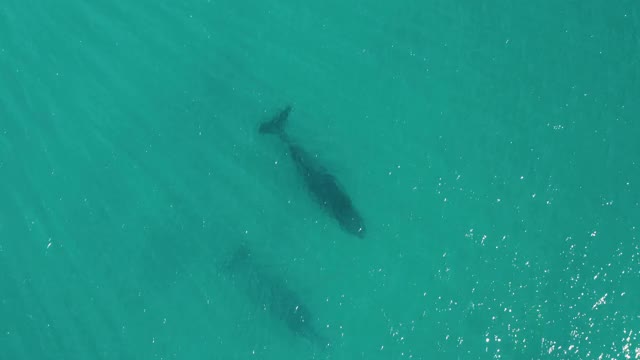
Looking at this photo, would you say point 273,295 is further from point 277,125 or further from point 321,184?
point 277,125

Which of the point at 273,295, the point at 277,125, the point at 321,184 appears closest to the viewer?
the point at 273,295

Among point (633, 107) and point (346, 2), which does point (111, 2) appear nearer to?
point (346, 2)

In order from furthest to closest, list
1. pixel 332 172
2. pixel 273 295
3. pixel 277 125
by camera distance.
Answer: pixel 277 125 < pixel 332 172 < pixel 273 295

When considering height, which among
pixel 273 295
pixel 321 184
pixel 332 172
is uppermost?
pixel 332 172

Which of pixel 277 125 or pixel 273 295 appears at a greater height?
pixel 277 125

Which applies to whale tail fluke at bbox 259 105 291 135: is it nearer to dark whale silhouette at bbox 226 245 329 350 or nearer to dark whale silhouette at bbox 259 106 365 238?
dark whale silhouette at bbox 259 106 365 238

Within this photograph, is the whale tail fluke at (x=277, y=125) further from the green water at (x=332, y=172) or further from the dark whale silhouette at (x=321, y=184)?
the green water at (x=332, y=172)

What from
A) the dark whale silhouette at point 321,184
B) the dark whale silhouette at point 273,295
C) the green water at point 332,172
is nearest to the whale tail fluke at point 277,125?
the dark whale silhouette at point 321,184

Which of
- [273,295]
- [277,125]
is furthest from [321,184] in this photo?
[273,295]
